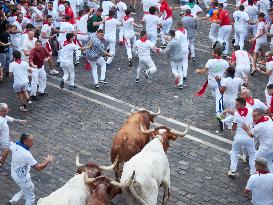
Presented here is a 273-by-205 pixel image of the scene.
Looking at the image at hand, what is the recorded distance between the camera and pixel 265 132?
1188 centimetres

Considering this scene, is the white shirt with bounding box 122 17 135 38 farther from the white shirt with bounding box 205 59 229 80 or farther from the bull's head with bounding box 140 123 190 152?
the bull's head with bounding box 140 123 190 152

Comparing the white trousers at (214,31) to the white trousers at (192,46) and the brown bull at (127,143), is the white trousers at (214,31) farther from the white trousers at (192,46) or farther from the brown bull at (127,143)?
the brown bull at (127,143)

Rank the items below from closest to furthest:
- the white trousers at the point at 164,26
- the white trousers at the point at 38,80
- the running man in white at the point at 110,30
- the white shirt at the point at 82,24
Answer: the white trousers at the point at 38,80 → the running man in white at the point at 110,30 → the white shirt at the point at 82,24 → the white trousers at the point at 164,26

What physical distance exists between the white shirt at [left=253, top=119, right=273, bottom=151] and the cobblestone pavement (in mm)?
1393

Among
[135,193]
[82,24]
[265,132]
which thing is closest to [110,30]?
[82,24]

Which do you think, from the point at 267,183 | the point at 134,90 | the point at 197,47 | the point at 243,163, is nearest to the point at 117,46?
the point at 197,47

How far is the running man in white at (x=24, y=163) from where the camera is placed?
10.8m

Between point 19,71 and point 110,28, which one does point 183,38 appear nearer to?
point 110,28

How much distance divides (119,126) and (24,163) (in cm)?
515

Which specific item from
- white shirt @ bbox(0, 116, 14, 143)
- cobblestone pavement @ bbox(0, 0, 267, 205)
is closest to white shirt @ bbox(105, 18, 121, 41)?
cobblestone pavement @ bbox(0, 0, 267, 205)

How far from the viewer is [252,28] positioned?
22.6 metres

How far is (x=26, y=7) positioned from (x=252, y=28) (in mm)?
9835

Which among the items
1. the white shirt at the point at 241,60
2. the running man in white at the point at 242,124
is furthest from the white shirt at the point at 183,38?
the running man in white at the point at 242,124

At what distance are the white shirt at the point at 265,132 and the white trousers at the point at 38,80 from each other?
8.14 m
